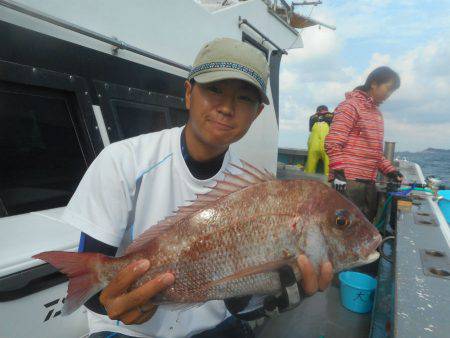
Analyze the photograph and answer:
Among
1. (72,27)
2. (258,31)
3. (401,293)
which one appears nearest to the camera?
(401,293)

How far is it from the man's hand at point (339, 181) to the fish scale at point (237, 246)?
253cm

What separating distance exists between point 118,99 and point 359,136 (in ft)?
10.1

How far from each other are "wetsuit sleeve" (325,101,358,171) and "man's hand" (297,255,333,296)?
Result: 2808mm

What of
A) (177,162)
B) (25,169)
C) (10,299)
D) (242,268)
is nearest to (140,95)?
(25,169)

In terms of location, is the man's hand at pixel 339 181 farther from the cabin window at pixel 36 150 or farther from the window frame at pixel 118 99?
the cabin window at pixel 36 150

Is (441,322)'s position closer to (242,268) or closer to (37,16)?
(242,268)

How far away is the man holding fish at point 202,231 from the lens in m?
1.29

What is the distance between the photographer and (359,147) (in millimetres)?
4059

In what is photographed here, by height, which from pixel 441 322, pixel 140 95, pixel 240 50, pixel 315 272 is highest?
pixel 240 50

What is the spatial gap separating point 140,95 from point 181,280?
2383 mm

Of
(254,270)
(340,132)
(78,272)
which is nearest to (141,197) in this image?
(78,272)

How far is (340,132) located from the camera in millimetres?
3938

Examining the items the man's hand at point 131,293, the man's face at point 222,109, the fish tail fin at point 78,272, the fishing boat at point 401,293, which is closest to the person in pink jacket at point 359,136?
the fishing boat at point 401,293

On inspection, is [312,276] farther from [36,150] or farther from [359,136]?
[359,136]
